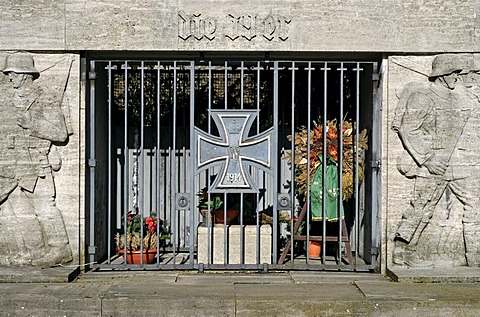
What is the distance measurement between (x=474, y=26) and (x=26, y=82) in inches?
177

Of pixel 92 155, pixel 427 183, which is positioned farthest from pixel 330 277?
pixel 92 155

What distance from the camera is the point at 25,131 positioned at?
26.5 ft

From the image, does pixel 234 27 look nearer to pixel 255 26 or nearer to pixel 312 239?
pixel 255 26

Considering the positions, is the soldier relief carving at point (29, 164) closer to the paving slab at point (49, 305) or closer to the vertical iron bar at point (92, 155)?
the vertical iron bar at point (92, 155)

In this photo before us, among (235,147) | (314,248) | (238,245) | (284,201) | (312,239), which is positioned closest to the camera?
(235,147)

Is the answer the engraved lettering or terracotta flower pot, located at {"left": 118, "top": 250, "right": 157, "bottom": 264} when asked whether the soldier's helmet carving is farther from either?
terracotta flower pot, located at {"left": 118, "top": 250, "right": 157, "bottom": 264}

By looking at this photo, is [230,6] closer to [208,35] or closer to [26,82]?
[208,35]

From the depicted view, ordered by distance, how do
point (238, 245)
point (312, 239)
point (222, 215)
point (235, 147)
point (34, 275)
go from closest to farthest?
1. point (34, 275)
2. point (235, 147)
3. point (238, 245)
4. point (222, 215)
5. point (312, 239)

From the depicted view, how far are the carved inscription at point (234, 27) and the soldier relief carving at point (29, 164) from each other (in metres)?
1.36

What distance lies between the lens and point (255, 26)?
26.6ft

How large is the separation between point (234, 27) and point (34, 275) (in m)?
3.12

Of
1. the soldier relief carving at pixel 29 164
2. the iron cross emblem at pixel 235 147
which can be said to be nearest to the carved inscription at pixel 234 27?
the iron cross emblem at pixel 235 147

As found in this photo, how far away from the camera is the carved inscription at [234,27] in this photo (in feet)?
26.5

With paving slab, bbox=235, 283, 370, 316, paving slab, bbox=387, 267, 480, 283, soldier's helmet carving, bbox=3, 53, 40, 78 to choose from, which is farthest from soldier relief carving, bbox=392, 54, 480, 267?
soldier's helmet carving, bbox=3, 53, 40, 78
